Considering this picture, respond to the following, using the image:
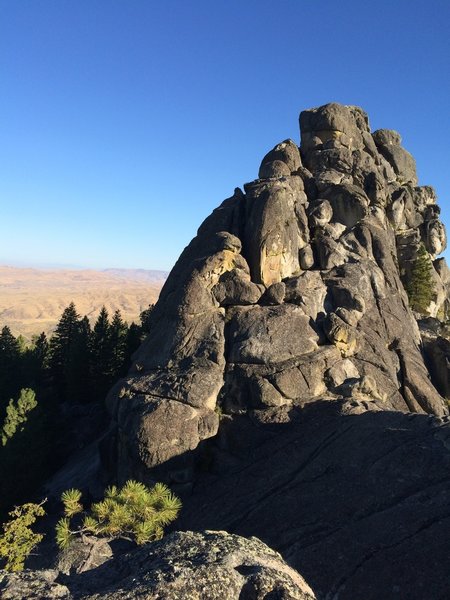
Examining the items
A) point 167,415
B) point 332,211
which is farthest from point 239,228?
point 167,415

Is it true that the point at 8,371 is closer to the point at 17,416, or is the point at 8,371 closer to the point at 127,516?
the point at 17,416

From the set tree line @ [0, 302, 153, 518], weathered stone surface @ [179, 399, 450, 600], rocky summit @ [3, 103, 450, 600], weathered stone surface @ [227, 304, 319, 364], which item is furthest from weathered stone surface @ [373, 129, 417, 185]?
weathered stone surface @ [179, 399, 450, 600]

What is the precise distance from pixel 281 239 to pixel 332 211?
11.8 m

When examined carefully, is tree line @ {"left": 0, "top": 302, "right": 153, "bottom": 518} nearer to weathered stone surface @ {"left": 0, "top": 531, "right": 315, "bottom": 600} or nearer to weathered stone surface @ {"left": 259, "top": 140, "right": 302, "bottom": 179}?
weathered stone surface @ {"left": 259, "top": 140, "right": 302, "bottom": 179}

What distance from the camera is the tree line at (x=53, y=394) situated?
38.2 metres

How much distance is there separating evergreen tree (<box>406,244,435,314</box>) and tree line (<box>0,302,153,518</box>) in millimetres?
36518

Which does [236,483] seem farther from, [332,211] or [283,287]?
[332,211]

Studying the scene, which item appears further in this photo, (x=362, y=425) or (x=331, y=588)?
(x=362, y=425)

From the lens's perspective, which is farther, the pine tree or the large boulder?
the pine tree

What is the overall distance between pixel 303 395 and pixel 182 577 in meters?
24.0

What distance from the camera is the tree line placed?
3816cm

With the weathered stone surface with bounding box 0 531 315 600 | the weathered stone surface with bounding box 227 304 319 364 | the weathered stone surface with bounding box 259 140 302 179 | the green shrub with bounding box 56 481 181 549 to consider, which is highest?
the weathered stone surface with bounding box 259 140 302 179

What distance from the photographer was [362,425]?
80.9 ft

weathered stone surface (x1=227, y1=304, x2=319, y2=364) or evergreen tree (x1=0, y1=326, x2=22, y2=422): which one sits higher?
weathered stone surface (x1=227, y1=304, x2=319, y2=364)
